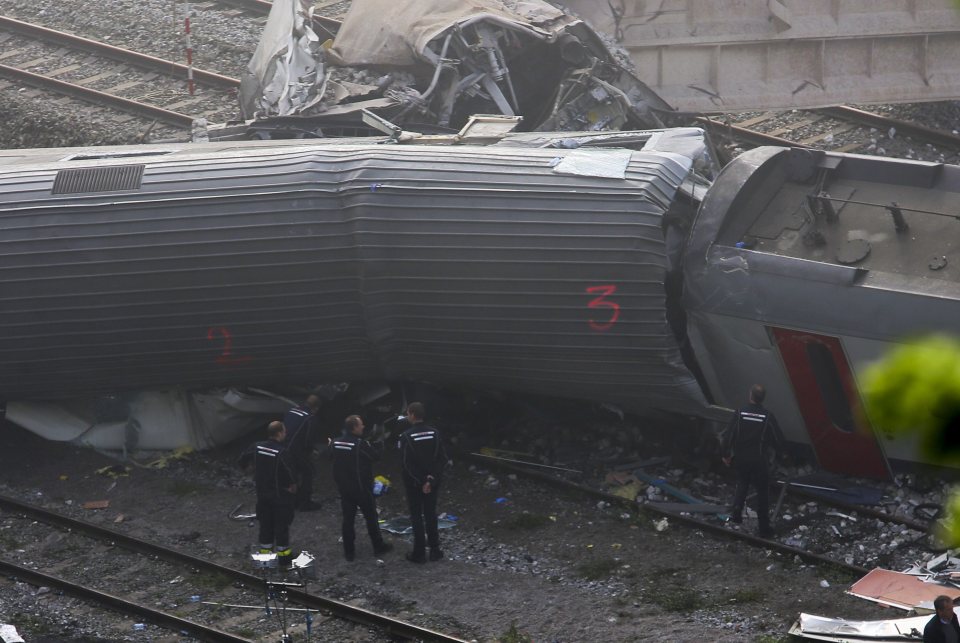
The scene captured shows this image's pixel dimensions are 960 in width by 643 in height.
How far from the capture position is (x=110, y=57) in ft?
55.6

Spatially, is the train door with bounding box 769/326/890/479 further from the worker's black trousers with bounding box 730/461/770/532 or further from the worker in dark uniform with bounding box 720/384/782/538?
the worker's black trousers with bounding box 730/461/770/532

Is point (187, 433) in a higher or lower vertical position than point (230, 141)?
lower

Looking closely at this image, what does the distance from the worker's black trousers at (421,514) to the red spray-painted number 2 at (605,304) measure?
5.43ft

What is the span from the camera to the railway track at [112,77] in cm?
1553

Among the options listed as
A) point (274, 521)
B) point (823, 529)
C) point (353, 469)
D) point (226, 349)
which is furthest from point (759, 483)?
point (226, 349)

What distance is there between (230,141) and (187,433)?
332cm

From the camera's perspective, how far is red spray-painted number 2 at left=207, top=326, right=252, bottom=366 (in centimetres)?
972

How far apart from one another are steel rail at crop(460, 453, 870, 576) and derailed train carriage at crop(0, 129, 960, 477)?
2.28 ft

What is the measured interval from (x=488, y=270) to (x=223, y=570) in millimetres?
2763

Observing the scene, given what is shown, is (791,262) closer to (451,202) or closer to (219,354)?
(451,202)

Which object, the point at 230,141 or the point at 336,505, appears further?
the point at 230,141

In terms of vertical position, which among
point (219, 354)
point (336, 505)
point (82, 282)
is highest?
point (82, 282)

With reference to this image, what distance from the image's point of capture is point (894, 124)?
1465 cm

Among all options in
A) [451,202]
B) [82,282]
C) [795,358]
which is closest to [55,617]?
[82,282]
